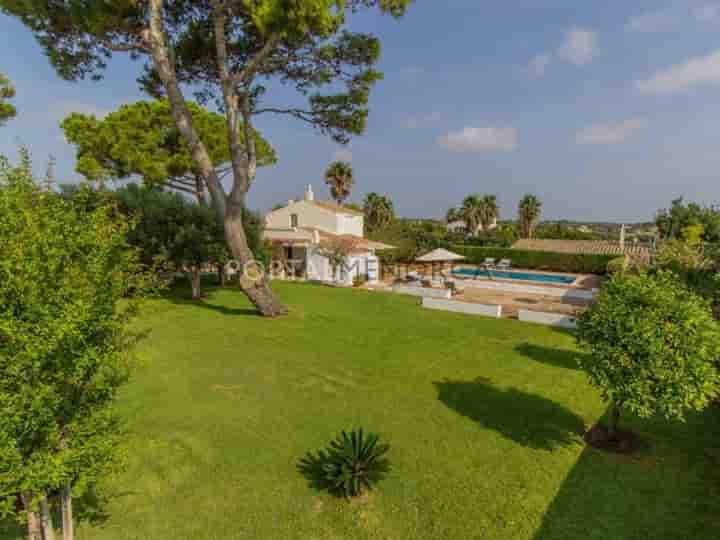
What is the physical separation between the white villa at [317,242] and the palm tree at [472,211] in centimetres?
2892

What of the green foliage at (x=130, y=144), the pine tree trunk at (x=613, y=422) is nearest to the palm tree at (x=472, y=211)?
the green foliage at (x=130, y=144)

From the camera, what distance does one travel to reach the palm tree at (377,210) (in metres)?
50.2

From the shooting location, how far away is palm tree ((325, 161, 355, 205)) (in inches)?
1862

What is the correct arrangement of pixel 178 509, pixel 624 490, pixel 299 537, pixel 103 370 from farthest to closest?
pixel 624 490 → pixel 178 509 → pixel 299 537 → pixel 103 370

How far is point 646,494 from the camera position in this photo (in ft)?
18.1

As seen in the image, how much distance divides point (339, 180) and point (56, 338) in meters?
45.7

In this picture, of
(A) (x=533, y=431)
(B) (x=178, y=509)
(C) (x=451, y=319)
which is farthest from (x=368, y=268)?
(B) (x=178, y=509)

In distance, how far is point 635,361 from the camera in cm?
584

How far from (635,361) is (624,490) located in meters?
1.90

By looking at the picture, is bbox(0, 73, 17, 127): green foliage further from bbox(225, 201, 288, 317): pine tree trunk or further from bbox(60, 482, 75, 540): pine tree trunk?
bbox(60, 482, 75, 540): pine tree trunk

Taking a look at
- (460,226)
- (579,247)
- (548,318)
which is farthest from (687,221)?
(460,226)

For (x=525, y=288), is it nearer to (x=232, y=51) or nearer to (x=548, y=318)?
(x=548, y=318)

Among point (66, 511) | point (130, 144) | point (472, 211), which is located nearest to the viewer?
point (66, 511)

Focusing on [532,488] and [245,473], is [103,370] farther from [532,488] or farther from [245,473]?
[532,488]
